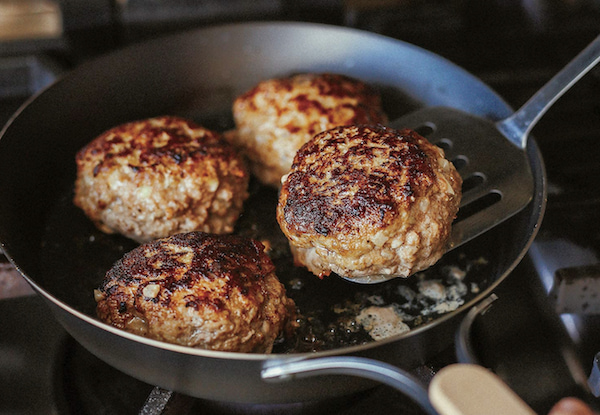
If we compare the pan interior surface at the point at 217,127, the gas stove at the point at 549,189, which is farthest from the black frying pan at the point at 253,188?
the gas stove at the point at 549,189

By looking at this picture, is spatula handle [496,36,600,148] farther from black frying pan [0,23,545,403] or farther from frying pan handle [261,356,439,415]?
frying pan handle [261,356,439,415]

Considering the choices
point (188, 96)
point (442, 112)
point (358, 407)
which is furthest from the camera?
Result: point (188, 96)

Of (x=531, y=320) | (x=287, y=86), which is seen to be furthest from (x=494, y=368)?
(x=287, y=86)

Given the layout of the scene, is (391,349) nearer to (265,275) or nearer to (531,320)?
(265,275)

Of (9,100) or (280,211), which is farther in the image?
(9,100)

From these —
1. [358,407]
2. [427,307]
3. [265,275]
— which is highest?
[265,275]

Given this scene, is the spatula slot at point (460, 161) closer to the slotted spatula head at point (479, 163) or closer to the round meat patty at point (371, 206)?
the slotted spatula head at point (479, 163)
